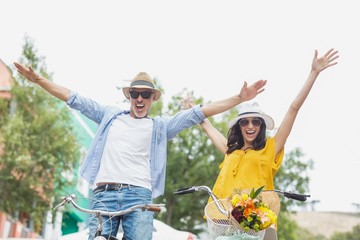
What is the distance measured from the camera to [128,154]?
583 centimetres

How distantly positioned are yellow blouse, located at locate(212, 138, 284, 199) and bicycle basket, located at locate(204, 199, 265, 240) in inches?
21.3

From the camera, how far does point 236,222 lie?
4938 millimetres

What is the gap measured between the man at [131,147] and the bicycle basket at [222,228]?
0.58m

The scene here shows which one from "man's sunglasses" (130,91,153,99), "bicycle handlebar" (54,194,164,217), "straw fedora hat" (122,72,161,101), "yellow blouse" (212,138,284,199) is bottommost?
"bicycle handlebar" (54,194,164,217)

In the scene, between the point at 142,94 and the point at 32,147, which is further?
the point at 32,147

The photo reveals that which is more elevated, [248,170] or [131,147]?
[131,147]

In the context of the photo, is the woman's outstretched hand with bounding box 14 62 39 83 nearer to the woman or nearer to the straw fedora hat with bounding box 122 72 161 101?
the straw fedora hat with bounding box 122 72 161 101

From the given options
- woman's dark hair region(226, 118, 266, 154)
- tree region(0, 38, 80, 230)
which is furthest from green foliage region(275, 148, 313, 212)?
woman's dark hair region(226, 118, 266, 154)

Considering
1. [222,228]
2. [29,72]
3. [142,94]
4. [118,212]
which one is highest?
[29,72]

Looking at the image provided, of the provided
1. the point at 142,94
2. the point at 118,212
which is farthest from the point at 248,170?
the point at 118,212

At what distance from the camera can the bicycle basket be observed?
495 centimetres

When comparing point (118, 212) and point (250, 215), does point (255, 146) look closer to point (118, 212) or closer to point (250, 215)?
point (250, 215)

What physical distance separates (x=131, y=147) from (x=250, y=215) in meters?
1.39

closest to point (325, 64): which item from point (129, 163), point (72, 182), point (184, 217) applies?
point (129, 163)
